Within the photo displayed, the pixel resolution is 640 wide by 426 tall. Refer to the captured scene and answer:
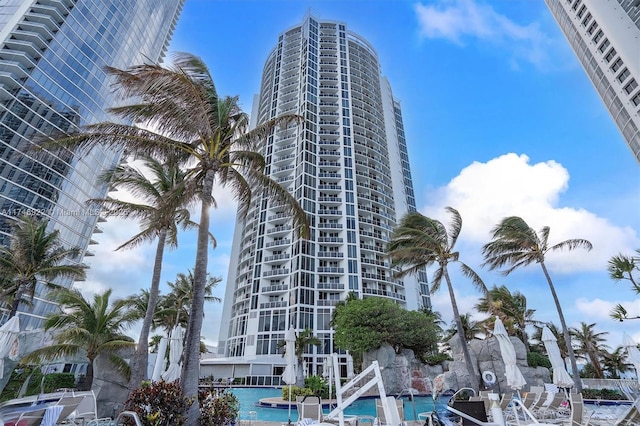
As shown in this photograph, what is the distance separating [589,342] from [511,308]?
26.6 feet

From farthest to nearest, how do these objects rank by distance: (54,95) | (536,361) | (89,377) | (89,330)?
(54,95) < (536,361) < (89,330) < (89,377)

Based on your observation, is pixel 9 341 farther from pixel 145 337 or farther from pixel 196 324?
pixel 145 337

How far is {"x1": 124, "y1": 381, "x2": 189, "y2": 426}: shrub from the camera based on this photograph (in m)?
5.47

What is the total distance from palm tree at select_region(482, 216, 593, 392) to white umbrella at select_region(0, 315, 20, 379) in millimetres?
20811

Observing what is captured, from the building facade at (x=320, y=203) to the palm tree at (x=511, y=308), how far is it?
399 inches

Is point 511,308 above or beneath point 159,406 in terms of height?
above

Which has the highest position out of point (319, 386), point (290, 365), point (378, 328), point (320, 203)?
point (320, 203)

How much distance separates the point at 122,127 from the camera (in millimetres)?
8156

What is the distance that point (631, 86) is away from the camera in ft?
98.7

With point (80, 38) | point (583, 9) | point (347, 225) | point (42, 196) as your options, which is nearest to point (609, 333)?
point (347, 225)

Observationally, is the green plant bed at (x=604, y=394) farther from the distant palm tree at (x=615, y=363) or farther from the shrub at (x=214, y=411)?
the shrub at (x=214, y=411)

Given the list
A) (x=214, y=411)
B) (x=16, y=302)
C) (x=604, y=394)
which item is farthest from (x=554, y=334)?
(x=16, y=302)

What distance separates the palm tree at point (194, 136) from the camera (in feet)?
24.1

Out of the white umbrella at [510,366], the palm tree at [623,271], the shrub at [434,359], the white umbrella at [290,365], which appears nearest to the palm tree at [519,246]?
the palm tree at [623,271]
